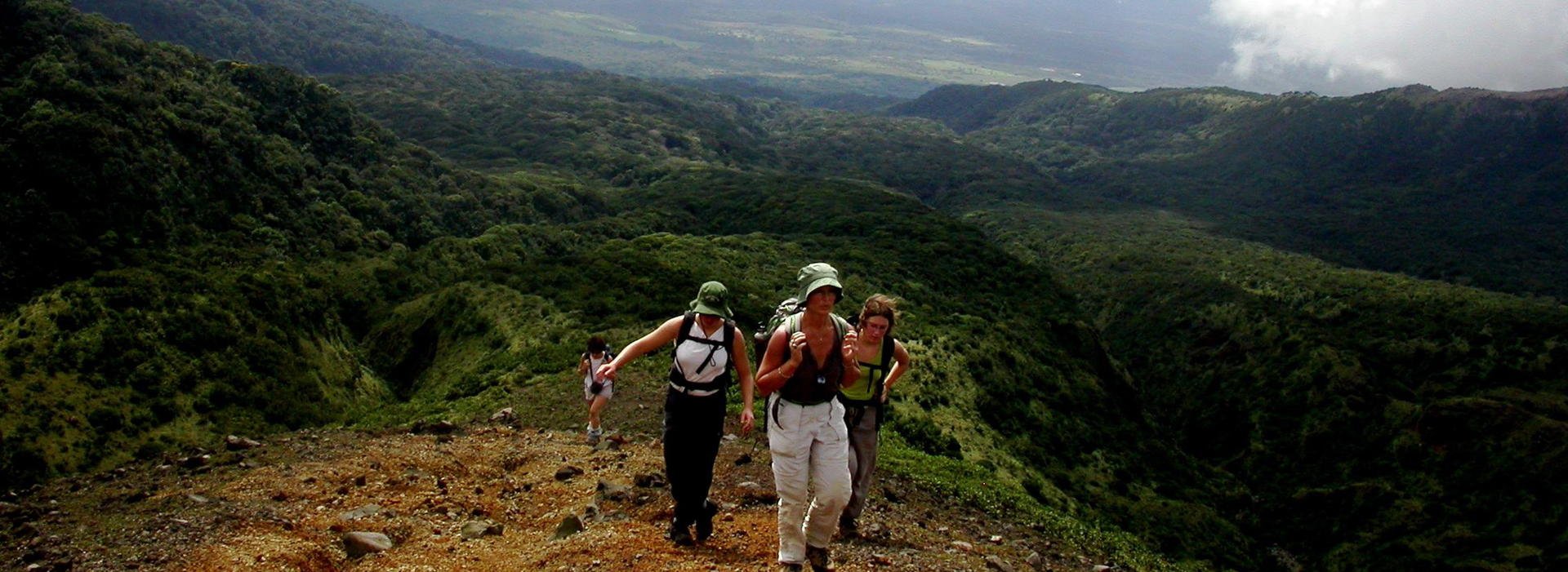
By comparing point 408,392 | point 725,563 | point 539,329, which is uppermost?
point 725,563

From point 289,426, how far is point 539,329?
8.09 m

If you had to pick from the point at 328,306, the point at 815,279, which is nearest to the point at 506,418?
the point at 815,279

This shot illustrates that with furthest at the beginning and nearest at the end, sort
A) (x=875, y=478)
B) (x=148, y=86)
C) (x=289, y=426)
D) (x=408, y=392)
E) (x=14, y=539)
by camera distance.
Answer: (x=148, y=86) → (x=408, y=392) → (x=289, y=426) → (x=875, y=478) → (x=14, y=539)

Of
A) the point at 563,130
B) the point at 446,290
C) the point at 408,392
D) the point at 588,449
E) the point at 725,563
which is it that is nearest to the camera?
the point at 725,563

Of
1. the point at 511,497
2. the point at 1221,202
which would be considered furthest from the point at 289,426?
the point at 1221,202

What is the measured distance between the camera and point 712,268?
4159 centimetres

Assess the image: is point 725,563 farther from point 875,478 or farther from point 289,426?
point 289,426

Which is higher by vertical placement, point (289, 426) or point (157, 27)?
point (157, 27)

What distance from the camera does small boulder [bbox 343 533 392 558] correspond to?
293 inches

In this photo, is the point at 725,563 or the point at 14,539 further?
the point at 14,539

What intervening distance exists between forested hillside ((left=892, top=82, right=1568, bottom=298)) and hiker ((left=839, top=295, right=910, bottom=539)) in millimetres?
118768

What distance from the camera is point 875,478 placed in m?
13.3

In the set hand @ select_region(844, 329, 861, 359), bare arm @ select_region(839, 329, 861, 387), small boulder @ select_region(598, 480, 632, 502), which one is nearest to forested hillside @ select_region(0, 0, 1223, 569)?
small boulder @ select_region(598, 480, 632, 502)

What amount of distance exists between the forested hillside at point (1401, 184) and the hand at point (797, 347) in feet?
395
